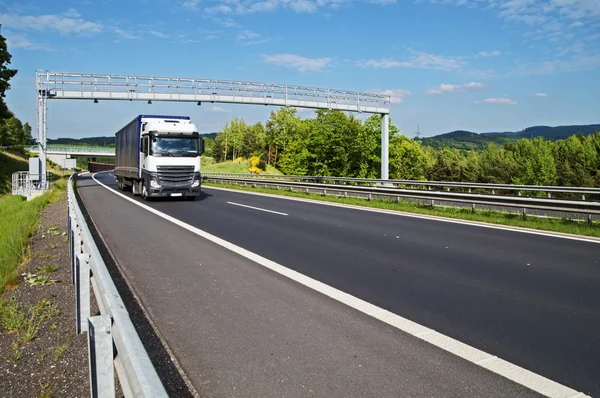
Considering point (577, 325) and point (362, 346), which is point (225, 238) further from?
point (577, 325)

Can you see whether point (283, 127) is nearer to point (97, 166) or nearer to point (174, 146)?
point (97, 166)

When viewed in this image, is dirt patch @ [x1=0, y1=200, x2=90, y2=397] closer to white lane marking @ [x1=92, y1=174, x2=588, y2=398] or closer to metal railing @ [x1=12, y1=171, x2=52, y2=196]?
white lane marking @ [x1=92, y1=174, x2=588, y2=398]

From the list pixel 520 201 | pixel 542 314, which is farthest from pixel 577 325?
pixel 520 201

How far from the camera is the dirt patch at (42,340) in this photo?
369cm

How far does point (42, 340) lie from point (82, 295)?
61 cm

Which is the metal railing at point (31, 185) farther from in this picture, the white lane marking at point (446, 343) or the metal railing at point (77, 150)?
the metal railing at point (77, 150)

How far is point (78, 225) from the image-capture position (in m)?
6.92

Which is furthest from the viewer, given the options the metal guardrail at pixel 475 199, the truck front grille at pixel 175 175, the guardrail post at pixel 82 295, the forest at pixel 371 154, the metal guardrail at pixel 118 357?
the forest at pixel 371 154

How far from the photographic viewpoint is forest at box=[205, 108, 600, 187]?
6969cm

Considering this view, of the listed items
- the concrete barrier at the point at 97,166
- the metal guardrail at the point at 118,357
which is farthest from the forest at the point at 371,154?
the metal guardrail at the point at 118,357

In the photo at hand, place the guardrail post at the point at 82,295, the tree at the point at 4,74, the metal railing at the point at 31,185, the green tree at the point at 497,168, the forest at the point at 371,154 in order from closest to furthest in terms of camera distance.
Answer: the guardrail post at the point at 82,295, the metal railing at the point at 31,185, the tree at the point at 4,74, the forest at the point at 371,154, the green tree at the point at 497,168

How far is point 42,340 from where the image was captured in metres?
4.66

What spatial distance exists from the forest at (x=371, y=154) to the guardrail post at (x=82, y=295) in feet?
211

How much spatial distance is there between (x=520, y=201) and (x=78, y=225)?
39.6 feet
